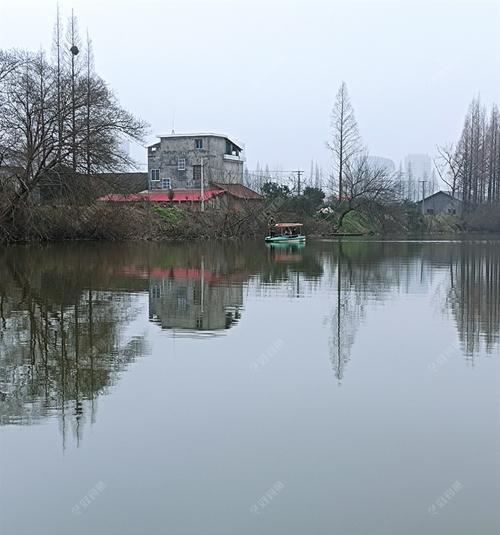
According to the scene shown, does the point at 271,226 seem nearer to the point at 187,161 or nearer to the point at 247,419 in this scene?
the point at 187,161

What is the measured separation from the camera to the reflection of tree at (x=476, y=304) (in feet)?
30.8

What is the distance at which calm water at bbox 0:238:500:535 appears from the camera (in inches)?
166

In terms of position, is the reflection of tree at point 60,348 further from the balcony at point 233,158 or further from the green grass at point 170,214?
the balcony at point 233,158

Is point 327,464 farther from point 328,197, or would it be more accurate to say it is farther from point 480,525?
point 328,197

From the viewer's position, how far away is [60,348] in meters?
8.50

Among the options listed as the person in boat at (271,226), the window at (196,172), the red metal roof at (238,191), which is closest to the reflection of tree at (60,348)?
the person in boat at (271,226)

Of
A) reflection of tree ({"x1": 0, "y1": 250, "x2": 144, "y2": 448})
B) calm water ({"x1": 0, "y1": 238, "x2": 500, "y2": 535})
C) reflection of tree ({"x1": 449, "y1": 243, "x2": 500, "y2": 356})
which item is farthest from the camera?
reflection of tree ({"x1": 449, "y1": 243, "x2": 500, "y2": 356})

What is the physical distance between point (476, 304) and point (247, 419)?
8.33m

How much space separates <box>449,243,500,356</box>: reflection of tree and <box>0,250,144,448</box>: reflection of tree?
462 cm

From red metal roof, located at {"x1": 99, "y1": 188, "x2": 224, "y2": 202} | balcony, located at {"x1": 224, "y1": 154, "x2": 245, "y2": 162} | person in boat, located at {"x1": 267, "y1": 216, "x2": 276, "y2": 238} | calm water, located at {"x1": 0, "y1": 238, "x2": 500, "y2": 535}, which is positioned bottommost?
calm water, located at {"x1": 0, "y1": 238, "x2": 500, "y2": 535}

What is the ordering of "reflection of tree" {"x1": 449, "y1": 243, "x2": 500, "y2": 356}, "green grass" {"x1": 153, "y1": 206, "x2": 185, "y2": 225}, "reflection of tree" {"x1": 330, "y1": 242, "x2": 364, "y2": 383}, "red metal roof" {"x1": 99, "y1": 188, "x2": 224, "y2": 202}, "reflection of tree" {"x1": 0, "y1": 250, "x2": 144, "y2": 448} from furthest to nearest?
"red metal roof" {"x1": 99, "y1": 188, "x2": 224, "y2": 202} → "green grass" {"x1": 153, "y1": 206, "x2": 185, "y2": 225} → "reflection of tree" {"x1": 449, "y1": 243, "x2": 500, "y2": 356} → "reflection of tree" {"x1": 330, "y1": 242, "x2": 364, "y2": 383} → "reflection of tree" {"x1": 0, "y1": 250, "x2": 144, "y2": 448}

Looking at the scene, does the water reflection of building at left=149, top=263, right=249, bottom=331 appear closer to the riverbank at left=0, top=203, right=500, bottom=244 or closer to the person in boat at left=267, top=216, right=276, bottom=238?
the riverbank at left=0, top=203, right=500, bottom=244

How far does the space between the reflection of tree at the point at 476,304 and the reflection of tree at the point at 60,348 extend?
4.62 meters

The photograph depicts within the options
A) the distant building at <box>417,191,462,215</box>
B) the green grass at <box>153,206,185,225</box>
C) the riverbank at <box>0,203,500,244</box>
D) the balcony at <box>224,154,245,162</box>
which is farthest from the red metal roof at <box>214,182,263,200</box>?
the distant building at <box>417,191,462,215</box>
